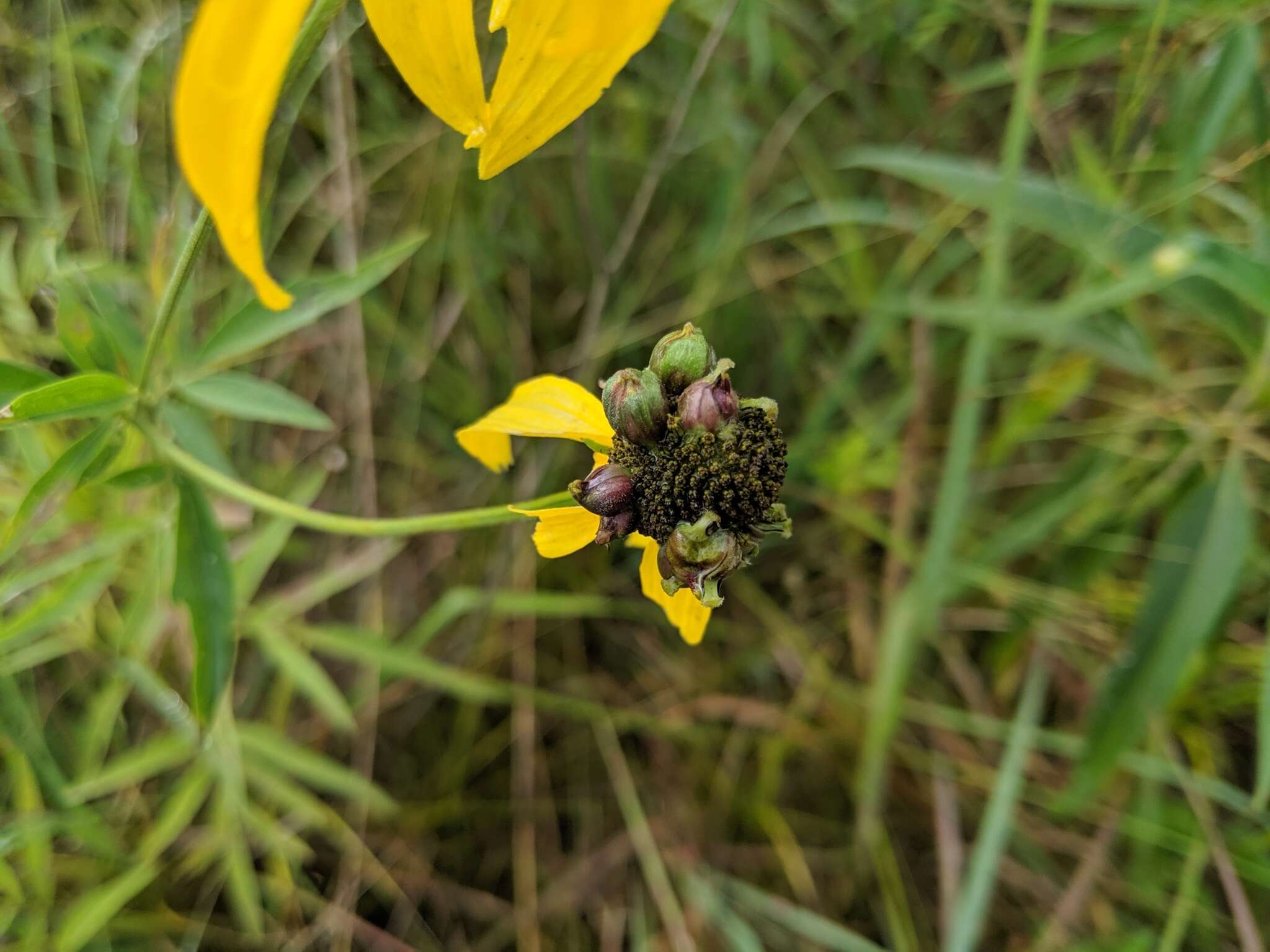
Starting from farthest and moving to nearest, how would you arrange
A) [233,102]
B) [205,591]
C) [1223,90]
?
[1223,90], [205,591], [233,102]

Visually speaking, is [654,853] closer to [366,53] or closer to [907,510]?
[907,510]

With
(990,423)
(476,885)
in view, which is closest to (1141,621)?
(990,423)

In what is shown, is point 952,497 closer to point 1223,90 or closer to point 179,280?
point 1223,90

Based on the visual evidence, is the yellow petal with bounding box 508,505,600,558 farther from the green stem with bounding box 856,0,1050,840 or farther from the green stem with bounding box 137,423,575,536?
the green stem with bounding box 856,0,1050,840

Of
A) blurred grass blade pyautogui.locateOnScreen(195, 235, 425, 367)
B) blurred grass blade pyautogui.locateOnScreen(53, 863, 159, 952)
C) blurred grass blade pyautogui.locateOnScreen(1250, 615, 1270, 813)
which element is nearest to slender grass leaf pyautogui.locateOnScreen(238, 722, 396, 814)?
blurred grass blade pyautogui.locateOnScreen(53, 863, 159, 952)

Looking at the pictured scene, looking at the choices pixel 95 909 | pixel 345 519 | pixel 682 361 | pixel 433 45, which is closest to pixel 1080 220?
pixel 682 361

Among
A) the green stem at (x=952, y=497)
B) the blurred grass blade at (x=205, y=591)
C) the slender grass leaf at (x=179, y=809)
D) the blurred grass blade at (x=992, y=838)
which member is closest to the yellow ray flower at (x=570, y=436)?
the blurred grass blade at (x=205, y=591)

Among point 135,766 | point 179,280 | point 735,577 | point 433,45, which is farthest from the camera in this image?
point 735,577

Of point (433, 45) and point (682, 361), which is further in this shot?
point (682, 361)
